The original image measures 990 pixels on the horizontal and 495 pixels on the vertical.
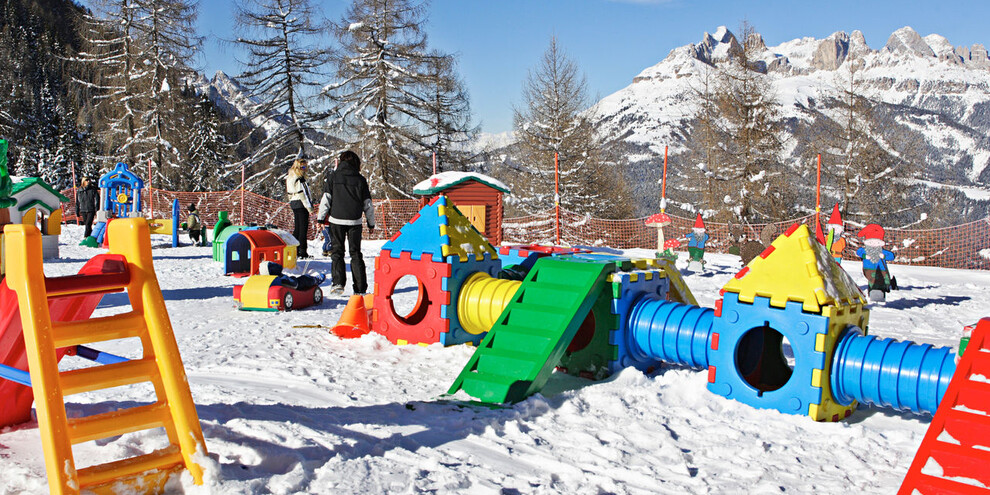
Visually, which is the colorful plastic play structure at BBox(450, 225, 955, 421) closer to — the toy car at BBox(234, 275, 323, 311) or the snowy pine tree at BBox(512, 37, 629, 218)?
the toy car at BBox(234, 275, 323, 311)

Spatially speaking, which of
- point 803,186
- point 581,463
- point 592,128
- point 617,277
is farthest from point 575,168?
point 581,463

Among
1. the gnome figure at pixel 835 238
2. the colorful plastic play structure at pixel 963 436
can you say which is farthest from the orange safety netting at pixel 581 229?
the colorful plastic play structure at pixel 963 436

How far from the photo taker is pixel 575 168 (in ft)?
96.6

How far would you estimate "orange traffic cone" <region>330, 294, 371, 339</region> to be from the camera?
597cm

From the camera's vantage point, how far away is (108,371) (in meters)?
2.39

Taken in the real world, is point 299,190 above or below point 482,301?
above

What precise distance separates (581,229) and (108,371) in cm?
2408

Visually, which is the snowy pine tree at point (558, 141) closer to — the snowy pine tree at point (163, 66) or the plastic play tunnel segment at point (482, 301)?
the snowy pine tree at point (163, 66)

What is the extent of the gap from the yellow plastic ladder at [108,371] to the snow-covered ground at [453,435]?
7.3 inches

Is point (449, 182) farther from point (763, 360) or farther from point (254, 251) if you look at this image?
point (763, 360)

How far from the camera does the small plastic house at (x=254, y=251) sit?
966 centimetres

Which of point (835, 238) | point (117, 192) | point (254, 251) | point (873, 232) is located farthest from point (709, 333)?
point (117, 192)

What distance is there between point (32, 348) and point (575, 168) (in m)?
28.0

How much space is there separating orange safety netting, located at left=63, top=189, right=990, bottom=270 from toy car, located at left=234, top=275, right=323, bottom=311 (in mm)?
12913
